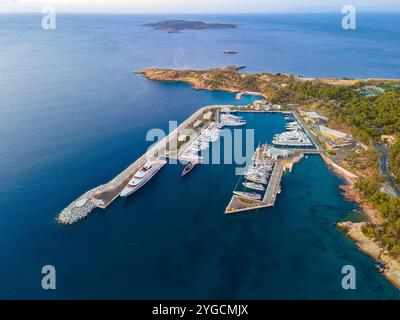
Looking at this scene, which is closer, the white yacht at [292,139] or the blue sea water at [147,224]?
the blue sea water at [147,224]

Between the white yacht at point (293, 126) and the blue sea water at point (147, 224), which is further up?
the white yacht at point (293, 126)

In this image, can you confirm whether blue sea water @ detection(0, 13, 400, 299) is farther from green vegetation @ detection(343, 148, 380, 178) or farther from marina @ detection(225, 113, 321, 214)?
green vegetation @ detection(343, 148, 380, 178)

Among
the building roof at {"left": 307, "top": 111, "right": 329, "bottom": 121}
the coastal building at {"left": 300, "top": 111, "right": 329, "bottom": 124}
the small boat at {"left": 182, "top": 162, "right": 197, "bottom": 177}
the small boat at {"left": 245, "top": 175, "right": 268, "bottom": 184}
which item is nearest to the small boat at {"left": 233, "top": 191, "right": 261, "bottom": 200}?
the small boat at {"left": 245, "top": 175, "right": 268, "bottom": 184}

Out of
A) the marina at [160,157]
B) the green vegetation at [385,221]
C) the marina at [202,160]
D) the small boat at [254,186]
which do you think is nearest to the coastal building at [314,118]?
the marina at [202,160]

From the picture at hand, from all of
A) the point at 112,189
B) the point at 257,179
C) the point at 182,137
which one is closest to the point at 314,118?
the point at 257,179

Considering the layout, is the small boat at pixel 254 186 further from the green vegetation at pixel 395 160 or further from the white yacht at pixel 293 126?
the white yacht at pixel 293 126

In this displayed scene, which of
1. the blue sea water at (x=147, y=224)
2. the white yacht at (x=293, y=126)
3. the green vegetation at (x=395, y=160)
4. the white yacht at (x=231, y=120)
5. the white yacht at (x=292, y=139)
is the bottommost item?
the blue sea water at (x=147, y=224)

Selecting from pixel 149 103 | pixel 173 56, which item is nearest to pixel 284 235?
pixel 149 103

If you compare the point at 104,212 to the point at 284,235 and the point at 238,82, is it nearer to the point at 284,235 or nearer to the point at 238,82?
the point at 284,235
